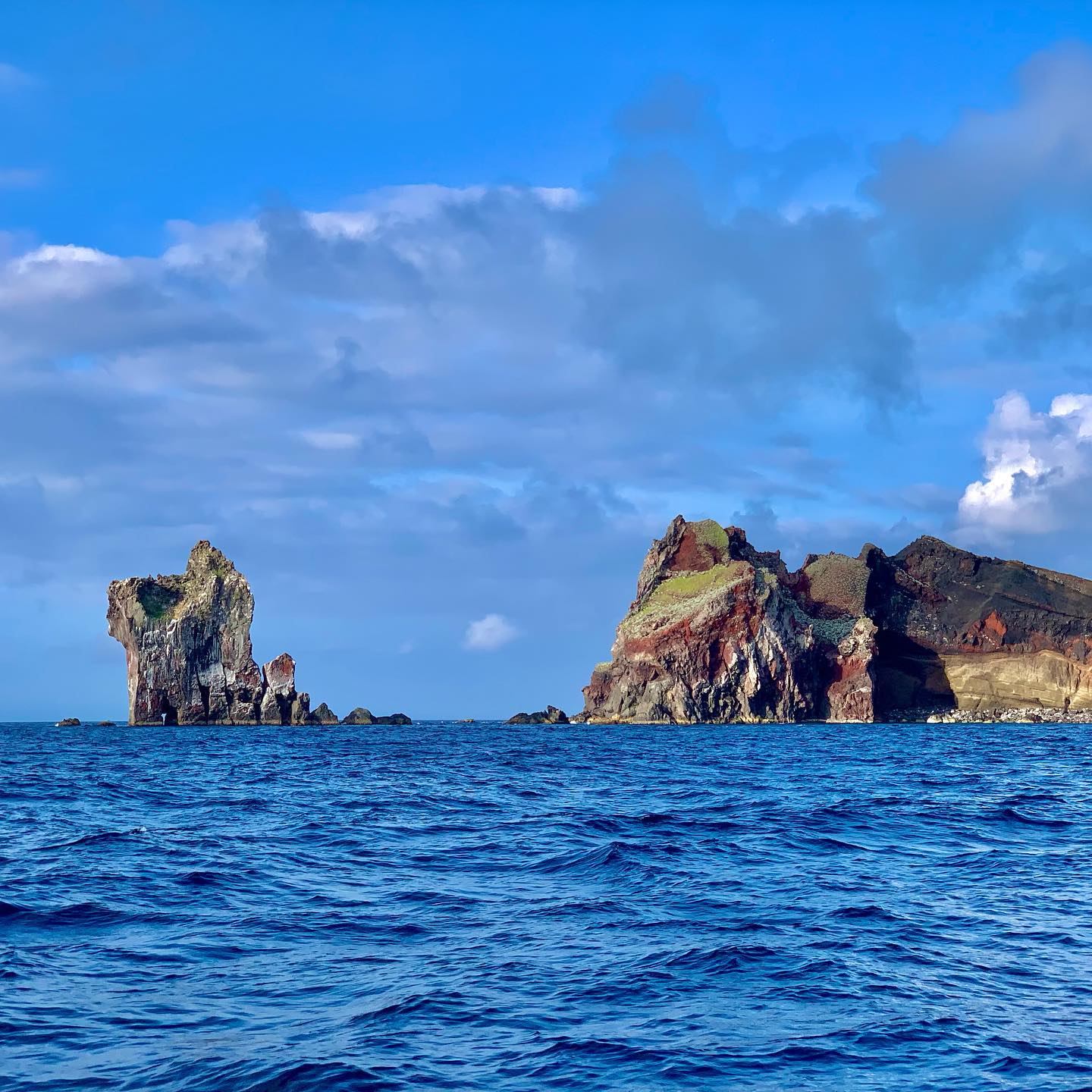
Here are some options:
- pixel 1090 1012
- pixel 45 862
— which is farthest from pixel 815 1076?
pixel 45 862

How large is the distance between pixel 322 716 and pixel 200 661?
70.6 ft

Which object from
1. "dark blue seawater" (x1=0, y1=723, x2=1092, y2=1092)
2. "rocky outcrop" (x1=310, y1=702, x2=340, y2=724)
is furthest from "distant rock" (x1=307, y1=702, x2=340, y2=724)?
"dark blue seawater" (x1=0, y1=723, x2=1092, y2=1092)

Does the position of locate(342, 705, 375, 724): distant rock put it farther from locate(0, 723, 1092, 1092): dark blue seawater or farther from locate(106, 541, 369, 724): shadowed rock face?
locate(0, 723, 1092, 1092): dark blue seawater

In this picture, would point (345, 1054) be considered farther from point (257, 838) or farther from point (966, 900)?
point (257, 838)

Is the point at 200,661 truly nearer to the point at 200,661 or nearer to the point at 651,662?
the point at 200,661

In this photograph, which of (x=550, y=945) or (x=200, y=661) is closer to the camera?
(x=550, y=945)

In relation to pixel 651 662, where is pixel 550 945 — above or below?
below

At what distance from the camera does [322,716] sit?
181625 millimetres

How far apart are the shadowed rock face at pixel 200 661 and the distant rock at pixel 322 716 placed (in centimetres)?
→ 244

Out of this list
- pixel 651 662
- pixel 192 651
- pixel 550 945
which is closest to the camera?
pixel 550 945

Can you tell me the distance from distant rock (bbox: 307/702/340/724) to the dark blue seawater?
474ft

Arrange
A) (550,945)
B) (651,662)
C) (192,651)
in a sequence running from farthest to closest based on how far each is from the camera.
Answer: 1. (651,662)
2. (192,651)
3. (550,945)

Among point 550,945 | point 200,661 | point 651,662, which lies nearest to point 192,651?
point 200,661

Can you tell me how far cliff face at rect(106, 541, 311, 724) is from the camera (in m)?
176
